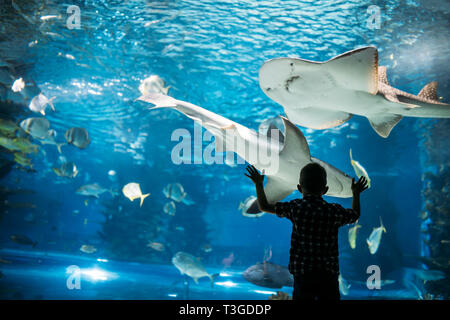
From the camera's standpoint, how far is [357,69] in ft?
7.51

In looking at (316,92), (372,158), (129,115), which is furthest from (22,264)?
(372,158)

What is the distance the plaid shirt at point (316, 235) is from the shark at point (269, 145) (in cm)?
61

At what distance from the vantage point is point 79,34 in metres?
8.36

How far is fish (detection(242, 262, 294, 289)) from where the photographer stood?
5598mm

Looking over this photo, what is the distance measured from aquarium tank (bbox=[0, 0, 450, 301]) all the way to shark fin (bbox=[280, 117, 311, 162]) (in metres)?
0.02

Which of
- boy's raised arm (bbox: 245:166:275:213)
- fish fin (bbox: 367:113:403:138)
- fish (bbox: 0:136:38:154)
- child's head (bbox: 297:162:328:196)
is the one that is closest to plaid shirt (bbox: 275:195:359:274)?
child's head (bbox: 297:162:328:196)

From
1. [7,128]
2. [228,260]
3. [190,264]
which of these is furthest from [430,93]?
[228,260]

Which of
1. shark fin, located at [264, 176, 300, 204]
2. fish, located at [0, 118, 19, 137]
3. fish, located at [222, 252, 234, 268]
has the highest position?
fish, located at [0, 118, 19, 137]

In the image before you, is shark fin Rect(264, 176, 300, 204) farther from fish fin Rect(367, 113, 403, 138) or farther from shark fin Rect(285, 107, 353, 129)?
fish fin Rect(367, 113, 403, 138)

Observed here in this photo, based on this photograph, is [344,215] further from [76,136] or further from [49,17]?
[49,17]

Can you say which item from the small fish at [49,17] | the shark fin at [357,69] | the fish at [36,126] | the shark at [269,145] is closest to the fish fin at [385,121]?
the shark fin at [357,69]

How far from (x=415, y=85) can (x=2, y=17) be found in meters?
14.2

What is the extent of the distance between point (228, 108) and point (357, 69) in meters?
11.1
